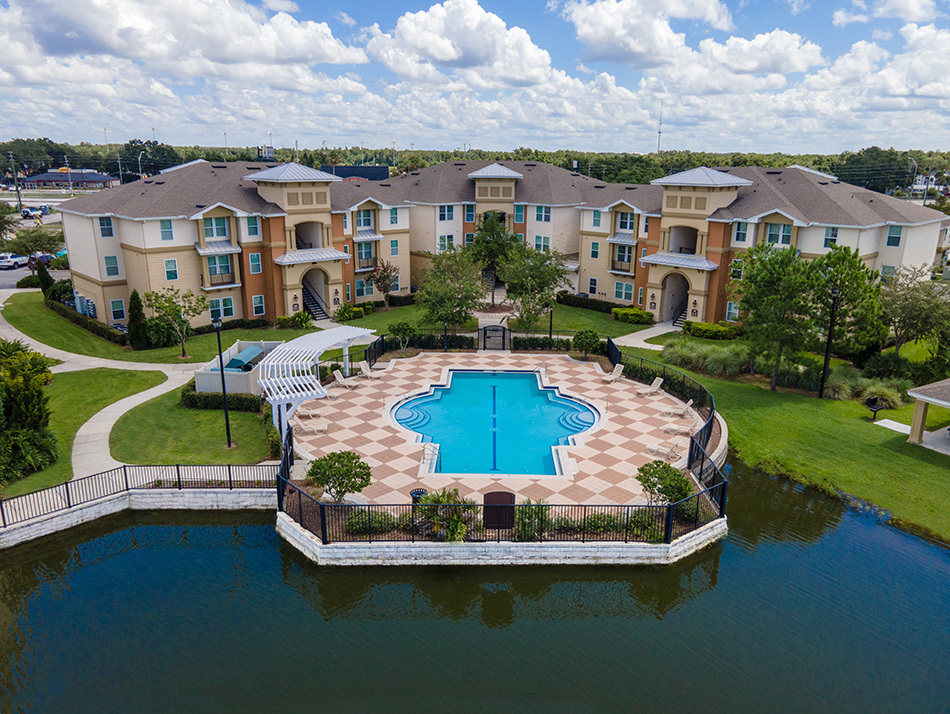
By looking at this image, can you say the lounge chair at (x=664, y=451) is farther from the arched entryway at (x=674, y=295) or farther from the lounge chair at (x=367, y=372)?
the arched entryway at (x=674, y=295)

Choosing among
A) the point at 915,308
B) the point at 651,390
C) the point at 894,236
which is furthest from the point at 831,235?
the point at 651,390

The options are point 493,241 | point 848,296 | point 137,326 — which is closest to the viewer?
point 848,296

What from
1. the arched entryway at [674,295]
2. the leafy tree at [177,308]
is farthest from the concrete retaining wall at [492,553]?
the arched entryway at [674,295]

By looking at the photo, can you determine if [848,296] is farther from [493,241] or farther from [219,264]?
[219,264]

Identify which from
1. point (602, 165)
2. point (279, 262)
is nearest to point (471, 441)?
point (279, 262)

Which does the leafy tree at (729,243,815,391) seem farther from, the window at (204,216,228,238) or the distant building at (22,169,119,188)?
the distant building at (22,169,119,188)

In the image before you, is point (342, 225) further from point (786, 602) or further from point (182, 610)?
point (786, 602)
